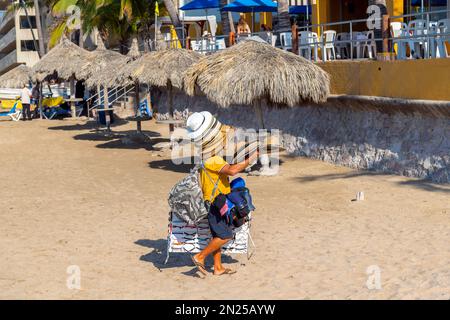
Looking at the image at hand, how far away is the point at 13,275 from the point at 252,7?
Result: 1494 centimetres

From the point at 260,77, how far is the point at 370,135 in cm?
216

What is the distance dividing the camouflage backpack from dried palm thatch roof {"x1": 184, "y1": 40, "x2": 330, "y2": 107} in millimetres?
6922

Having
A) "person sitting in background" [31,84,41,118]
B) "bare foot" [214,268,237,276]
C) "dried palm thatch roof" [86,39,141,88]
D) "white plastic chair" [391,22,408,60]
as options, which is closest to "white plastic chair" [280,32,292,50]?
"white plastic chair" [391,22,408,60]

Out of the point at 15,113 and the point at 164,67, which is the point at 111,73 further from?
the point at 15,113

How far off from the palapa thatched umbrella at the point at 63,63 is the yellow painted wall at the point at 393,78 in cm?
1241

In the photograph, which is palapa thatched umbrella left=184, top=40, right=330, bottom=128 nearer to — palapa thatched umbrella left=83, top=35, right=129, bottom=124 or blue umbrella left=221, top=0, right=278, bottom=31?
blue umbrella left=221, top=0, right=278, bottom=31

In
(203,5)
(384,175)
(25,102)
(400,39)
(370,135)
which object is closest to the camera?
(384,175)

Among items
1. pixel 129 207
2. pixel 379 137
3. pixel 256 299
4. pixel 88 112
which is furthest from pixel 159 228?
pixel 88 112

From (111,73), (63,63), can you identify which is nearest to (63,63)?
(63,63)

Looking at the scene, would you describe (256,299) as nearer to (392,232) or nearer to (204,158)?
(204,158)

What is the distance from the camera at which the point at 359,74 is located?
1484cm

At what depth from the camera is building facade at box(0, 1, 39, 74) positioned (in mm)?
59531

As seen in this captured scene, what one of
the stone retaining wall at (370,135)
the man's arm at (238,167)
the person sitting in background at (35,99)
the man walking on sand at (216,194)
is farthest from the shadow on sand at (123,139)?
the man's arm at (238,167)

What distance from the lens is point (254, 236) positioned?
31.4 ft
